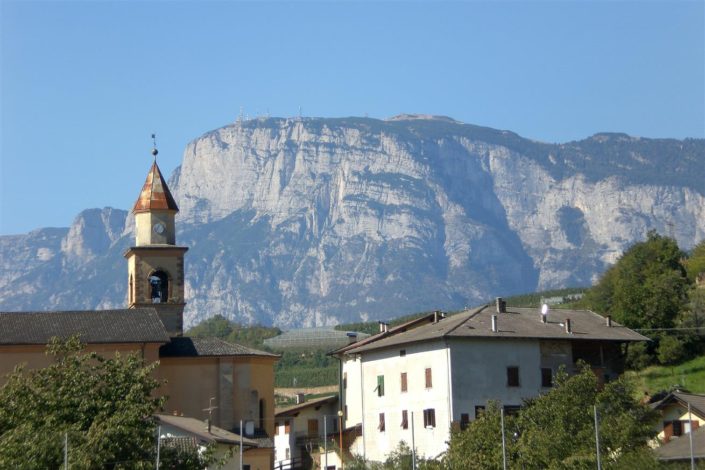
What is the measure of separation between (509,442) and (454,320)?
23.5m

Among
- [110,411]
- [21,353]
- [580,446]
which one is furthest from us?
[21,353]

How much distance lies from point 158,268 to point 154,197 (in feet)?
15.0

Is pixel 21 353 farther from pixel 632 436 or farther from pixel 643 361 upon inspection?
pixel 643 361

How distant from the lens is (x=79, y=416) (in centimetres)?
4838

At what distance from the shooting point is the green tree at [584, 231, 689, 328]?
95250 mm

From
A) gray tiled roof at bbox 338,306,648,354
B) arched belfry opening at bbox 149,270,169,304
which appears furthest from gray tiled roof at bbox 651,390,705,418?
arched belfry opening at bbox 149,270,169,304

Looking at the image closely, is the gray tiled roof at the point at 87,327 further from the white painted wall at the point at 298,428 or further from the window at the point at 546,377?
the window at the point at 546,377

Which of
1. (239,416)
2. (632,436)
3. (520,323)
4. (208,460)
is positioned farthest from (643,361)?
(208,460)

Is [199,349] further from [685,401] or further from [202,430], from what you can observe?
[685,401]

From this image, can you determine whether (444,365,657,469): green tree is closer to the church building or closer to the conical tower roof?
the church building

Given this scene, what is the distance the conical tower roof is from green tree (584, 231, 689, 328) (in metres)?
31.2

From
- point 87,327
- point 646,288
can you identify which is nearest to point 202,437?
point 87,327

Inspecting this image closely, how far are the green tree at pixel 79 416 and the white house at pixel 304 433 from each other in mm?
25827

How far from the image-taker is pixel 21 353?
228 feet
